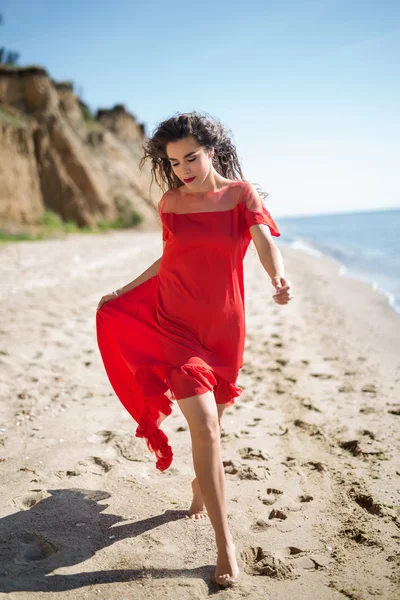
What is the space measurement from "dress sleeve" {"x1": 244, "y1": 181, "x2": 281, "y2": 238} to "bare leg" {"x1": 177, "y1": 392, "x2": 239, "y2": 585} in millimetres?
830

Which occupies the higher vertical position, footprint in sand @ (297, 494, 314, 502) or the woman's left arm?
the woman's left arm

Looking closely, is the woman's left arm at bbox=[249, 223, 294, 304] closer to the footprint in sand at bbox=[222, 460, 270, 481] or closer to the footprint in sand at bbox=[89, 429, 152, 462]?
the footprint in sand at bbox=[222, 460, 270, 481]

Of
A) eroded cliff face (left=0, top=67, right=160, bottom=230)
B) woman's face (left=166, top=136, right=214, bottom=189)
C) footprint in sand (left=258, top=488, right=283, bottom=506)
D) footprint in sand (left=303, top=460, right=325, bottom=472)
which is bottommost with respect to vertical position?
footprint in sand (left=258, top=488, right=283, bottom=506)

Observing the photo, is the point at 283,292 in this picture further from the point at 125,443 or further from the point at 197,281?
the point at 125,443

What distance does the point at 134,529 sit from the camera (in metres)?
2.67

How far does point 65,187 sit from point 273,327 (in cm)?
2005

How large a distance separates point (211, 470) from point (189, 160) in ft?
4.54

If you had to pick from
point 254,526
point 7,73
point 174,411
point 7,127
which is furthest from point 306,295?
point 7,73

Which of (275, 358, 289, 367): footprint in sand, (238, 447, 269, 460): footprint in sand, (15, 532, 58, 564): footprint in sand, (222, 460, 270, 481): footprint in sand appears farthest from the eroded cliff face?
(15, 532, 58, 564): footprint in sand

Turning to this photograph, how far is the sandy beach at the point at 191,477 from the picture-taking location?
2.28 metres

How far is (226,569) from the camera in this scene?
223 cm

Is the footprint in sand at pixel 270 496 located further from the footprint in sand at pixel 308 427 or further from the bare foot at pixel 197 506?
the footprint in sand at pixel 308 427

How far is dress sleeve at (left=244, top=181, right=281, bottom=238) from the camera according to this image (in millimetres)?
2436

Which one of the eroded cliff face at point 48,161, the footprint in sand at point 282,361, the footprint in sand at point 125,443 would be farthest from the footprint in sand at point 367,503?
the eroded cliff face at point 48,161
